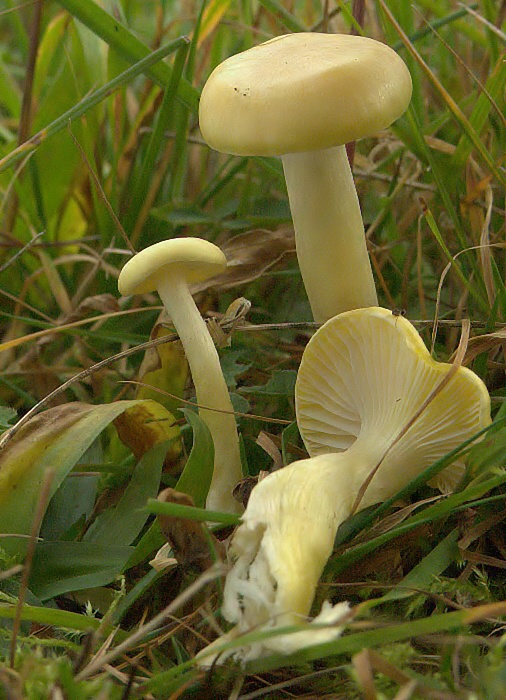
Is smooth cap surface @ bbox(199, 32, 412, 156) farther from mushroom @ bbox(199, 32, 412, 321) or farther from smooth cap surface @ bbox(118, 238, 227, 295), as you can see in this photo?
smooth cap surface @ bbox(118, 238, 227, 295)

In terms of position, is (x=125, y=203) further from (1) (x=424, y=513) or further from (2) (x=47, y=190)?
(1) (x=424, y=513)

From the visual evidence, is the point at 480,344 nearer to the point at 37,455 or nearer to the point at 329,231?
the point at 329,231

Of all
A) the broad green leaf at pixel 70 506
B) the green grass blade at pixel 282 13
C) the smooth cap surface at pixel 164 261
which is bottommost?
the broad green leaf at pixel 70 506

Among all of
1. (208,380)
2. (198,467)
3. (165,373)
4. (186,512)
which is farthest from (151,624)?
(165,373)

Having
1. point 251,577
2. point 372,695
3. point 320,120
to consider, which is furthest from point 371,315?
point 372,695

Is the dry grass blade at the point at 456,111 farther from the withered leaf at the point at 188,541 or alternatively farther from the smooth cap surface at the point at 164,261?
the withered leaf at the point at 188,541

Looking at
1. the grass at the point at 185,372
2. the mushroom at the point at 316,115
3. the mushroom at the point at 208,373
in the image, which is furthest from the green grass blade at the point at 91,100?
the mushroom at the point at 208,373

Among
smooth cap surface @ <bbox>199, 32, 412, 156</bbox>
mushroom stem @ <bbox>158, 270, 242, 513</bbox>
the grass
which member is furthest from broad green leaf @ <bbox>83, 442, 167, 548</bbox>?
smooth cap surface @ <bbox>199, 32, 412, 156</bbox>
